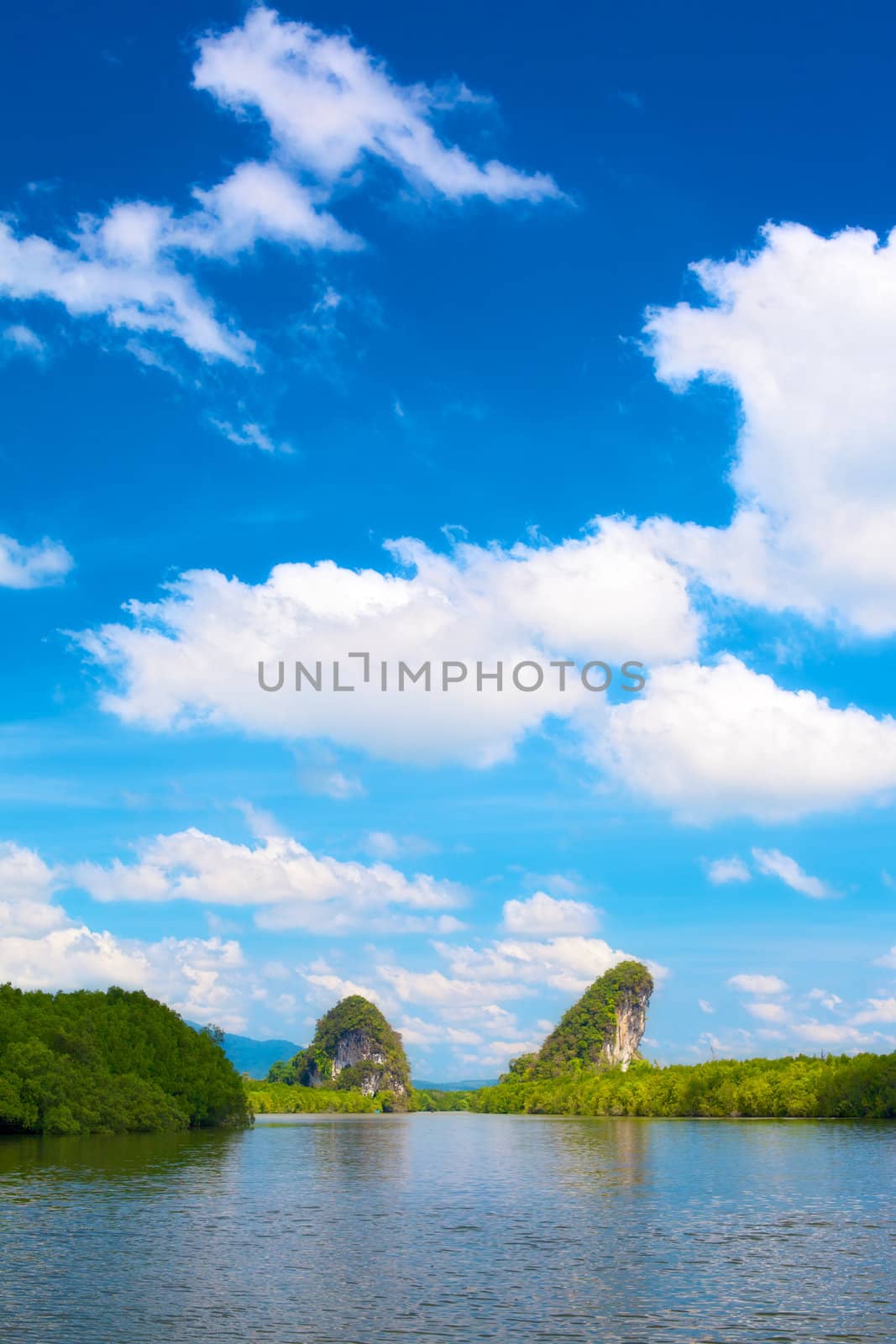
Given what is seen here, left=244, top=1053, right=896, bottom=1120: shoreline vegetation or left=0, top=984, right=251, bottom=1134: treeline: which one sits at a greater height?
left=0, top=984, right=251, bottom=1134: treeline

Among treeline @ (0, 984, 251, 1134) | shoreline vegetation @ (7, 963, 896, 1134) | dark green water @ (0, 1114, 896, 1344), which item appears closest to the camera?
dark green water @ (0, 1114, 896, 1344)

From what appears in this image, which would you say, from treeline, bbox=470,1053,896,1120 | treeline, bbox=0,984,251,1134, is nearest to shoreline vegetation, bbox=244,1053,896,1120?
treeline, bbox=470,1053,896,1120

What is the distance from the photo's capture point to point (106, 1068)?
83938 millimetres

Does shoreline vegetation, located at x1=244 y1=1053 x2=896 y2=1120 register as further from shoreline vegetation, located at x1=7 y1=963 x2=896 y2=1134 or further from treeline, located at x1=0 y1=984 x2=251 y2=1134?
treeline, located at x1=0 y1=984 x2=251 y2=1134

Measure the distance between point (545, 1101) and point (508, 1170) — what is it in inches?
5028

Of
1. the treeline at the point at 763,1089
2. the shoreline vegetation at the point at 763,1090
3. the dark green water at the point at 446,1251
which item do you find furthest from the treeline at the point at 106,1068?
the treeline at the point at 763,1089

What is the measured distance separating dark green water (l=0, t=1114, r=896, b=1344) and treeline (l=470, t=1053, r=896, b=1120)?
5382 centimetres

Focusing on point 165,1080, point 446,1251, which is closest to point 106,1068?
point 165,1080

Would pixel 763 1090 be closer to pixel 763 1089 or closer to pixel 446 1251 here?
pixel 763 1089

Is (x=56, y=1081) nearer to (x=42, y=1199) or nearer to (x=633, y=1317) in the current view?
(x=42, y=1199)

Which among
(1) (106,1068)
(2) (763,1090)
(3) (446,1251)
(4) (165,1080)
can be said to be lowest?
(2) (763,1090)

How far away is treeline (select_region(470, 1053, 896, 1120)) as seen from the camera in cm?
11344

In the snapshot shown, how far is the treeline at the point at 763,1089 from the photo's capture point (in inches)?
4466

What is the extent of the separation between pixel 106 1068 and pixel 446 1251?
59.3 metres
